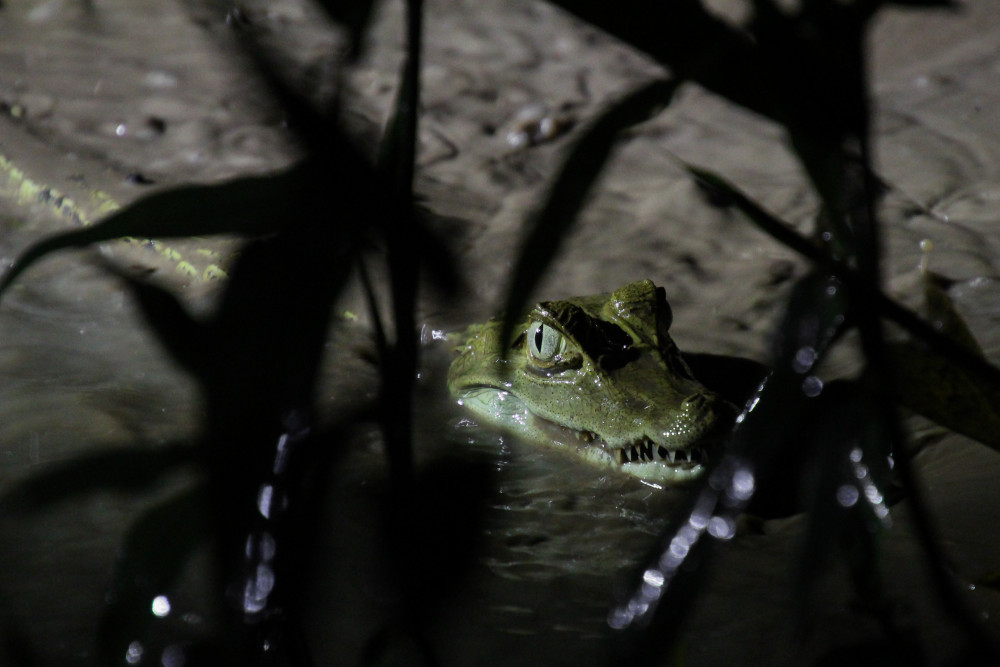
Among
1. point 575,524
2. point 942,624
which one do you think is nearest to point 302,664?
point 942,624

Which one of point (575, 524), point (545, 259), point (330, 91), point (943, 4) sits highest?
point (943, 4)

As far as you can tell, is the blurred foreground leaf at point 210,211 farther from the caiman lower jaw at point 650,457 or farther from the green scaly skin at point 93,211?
the green scaly skin at point 93,211

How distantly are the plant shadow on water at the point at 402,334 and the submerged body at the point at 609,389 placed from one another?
181cm

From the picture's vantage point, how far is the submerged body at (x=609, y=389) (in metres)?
2.83

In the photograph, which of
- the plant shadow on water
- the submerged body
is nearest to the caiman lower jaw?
the submerged body

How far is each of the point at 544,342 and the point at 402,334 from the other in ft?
7.85

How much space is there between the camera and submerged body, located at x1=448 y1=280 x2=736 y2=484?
9.29 ft

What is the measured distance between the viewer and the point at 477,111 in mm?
5984

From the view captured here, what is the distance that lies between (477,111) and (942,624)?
4830 mm

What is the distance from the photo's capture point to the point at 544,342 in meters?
3.32

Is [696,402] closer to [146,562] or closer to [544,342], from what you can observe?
[544,342]

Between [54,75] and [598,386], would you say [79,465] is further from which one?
[54,75]

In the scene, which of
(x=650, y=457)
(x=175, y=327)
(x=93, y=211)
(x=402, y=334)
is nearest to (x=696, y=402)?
(x=650, y=457)

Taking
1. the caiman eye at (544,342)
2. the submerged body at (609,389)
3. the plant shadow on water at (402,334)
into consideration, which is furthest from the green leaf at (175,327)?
the caiman eye at (544,342)
